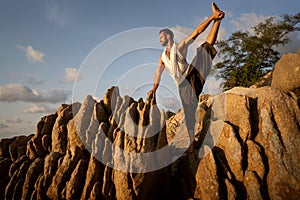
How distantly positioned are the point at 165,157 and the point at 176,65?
10.8 feet

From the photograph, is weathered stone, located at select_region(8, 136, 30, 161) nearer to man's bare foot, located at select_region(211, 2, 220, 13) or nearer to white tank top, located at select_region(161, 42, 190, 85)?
white tank top, located at select_region(161, 42, 190, 85)

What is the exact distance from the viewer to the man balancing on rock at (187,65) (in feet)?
22.4

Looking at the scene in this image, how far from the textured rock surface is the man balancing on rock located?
1275mm

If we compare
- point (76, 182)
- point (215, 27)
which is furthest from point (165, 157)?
point (215, 27)

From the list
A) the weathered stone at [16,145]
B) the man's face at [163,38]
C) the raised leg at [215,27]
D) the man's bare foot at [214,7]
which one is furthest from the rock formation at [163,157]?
the man's bare foot at [214,7]

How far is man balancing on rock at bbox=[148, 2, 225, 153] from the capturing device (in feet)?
22.4

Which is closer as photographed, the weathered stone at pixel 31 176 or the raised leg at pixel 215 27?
the raised leg at pixel 215 27

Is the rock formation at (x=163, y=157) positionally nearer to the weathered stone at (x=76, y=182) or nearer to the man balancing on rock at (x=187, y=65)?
the weathered stone at (x=76, y=182)

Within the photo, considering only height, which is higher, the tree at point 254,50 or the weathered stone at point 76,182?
the tree at point 254,50

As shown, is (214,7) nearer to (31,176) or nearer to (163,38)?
(163,38)

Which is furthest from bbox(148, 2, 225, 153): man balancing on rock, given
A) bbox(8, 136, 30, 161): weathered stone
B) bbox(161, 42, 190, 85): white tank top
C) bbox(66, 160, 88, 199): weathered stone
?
bbox(8, 136, 30, 161): weathered stone

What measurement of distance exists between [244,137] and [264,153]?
0.78m

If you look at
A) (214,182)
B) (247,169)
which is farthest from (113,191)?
(247,169)

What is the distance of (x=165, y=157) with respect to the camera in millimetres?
8055
